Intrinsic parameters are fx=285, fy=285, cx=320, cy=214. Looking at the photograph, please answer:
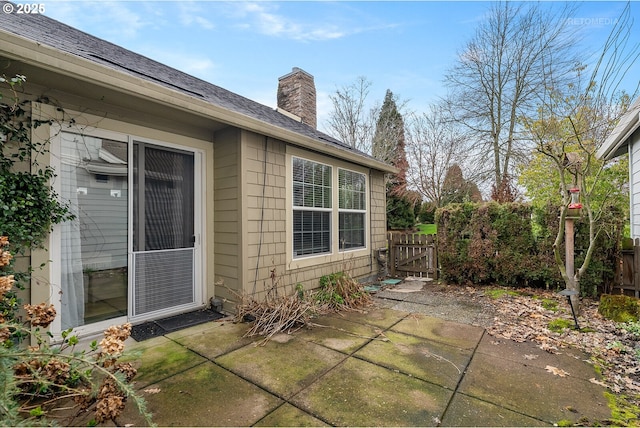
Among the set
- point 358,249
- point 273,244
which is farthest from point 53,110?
point 358,249

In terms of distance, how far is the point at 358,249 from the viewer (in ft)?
21.2

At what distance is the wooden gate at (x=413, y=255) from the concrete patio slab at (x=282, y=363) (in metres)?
4.57

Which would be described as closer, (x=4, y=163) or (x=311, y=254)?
(x=4, y=163)

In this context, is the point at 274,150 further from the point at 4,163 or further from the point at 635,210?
the point at 635,210

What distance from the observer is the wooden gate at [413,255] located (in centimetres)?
690

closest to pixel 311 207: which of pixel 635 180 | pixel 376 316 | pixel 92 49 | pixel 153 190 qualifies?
pixel 376 316

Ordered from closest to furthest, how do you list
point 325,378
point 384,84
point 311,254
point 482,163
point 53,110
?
point 325,378 → point 53,110 → point 311,254 → point 482,163 → point 384,84

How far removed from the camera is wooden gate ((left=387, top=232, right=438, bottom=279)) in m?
6.90

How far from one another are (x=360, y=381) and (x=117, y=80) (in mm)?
3651

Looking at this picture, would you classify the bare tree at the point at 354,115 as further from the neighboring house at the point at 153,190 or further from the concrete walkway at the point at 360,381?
the concrete walkway at the point at 360,381

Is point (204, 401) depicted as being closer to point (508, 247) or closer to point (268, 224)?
point (268, 224)

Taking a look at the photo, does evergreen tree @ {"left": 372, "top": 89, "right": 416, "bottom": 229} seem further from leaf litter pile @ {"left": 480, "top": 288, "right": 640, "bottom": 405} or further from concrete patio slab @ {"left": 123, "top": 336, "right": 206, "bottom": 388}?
concrete patio slab @ {"left": 123, "top": 336, "right": 206, "bottom": 388}

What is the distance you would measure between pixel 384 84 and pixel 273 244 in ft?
52.5

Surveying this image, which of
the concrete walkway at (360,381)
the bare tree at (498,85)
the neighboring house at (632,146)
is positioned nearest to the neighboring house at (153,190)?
the concrete walkway at (360,381)
